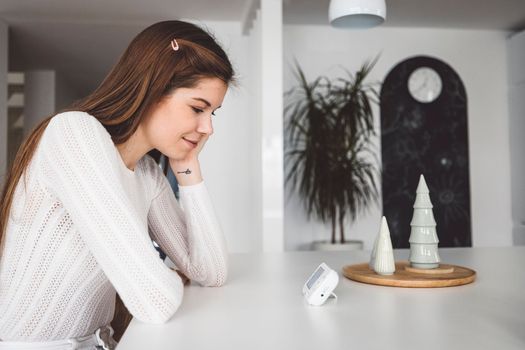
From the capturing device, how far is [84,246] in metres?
1.27

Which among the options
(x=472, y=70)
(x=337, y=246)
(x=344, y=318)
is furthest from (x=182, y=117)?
(x=472, y=70)

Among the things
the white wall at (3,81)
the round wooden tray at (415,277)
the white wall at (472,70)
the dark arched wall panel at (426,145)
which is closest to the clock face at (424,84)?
the dark arched wall panel at (426,145)

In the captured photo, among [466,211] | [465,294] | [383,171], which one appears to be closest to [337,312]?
[465,294]

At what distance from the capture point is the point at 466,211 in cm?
581

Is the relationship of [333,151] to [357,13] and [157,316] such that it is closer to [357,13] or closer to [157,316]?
[357,13]

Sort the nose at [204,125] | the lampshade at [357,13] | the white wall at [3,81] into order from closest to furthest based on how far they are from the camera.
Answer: the nose at [204,125] < the lampshade at [357,13] < the white wall at [3,81]

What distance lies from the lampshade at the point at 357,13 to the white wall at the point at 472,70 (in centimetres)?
347

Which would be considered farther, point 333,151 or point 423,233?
point 333,151

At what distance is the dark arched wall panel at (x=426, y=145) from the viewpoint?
5.64m

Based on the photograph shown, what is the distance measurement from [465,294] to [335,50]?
4703mm

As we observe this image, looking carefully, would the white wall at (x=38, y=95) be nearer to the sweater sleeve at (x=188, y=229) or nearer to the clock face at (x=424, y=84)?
the clock face at (x=424, y=84)

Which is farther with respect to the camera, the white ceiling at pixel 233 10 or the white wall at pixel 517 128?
the white wall at pixel 517 128

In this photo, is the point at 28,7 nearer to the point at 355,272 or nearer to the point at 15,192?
the point at 15,192

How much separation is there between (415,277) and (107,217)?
2.69ft
